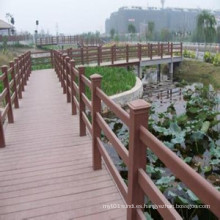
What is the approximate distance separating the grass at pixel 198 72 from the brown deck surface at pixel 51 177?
12474 millimetres

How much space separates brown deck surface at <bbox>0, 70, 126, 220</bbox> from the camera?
2.87m

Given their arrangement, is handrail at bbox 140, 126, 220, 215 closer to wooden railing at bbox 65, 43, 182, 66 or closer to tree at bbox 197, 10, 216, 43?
wooden railing at bbox 65, 43, 182, 66

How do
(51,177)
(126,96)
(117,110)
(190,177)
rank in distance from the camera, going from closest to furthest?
(190,177) < (117,110) < (51,177) < (126,96)

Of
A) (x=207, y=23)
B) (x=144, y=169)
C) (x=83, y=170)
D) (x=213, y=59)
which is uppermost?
(x=207, y=23)

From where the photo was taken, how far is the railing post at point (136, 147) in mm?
2049

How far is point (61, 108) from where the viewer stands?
7.03 m

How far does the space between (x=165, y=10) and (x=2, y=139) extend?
130 meters

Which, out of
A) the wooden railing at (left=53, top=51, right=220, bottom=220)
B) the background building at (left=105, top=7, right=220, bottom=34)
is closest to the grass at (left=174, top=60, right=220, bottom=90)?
the wooden railing at (left=53, top=51, right=220, bottom=220)

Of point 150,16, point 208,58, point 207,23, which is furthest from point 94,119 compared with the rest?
point 150,16

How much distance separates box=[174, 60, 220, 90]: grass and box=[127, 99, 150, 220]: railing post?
1439 centimetres

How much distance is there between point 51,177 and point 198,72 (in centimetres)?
1749

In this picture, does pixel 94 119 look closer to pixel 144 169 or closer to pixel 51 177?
pixel 51 177

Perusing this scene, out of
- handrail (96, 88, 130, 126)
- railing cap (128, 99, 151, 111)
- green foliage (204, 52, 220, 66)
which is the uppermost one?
railing cap (128, 99, 151, 111)

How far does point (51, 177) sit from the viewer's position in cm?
354
